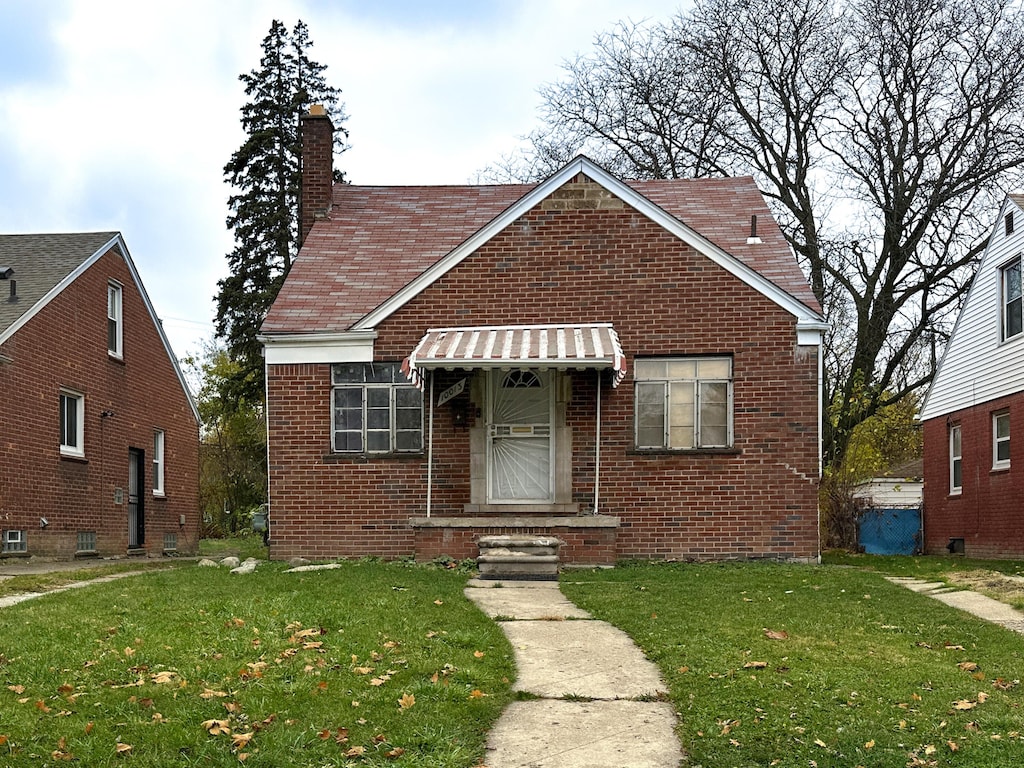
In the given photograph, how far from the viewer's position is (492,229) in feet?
Answer: 54.6

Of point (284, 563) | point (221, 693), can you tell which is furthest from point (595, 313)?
Result: point (221, 693)

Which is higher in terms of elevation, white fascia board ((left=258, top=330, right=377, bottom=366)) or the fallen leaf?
white fascia board ((left=258, top=330, right=377, bottom=366))

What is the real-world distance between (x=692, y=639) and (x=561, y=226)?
908 centimetres

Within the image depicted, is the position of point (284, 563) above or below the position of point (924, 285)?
below

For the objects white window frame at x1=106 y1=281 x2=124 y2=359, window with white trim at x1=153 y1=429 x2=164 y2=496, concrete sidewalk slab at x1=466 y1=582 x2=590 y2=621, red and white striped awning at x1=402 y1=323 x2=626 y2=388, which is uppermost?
white window frame at x1=106 y1=281 x2=124 y2=359

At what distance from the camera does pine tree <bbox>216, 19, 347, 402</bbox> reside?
35688 mm

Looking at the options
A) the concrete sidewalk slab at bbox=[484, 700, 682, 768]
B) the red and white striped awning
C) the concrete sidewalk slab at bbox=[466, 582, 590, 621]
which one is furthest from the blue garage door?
the concrete sidewalk slab at bbox=[484, 700, 682, 768]

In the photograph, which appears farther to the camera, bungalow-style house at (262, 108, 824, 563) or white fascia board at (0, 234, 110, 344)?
white fascia board at (0, 234, 110, 344)

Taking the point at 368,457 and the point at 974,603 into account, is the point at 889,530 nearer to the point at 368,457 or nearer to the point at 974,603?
the point at 368,457

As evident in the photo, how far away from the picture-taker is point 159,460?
Result: 25562 millimetres

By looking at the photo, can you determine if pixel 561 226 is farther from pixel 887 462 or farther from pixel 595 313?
pixel 887 462

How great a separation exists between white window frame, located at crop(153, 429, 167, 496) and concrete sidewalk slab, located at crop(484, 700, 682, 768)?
20263mm

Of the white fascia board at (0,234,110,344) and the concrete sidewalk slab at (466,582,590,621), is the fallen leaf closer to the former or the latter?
the concrete sidewalk slab at (466,582,590,621)

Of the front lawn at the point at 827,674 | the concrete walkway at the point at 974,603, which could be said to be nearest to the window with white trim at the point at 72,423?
the front lawn at the point at 827,674
